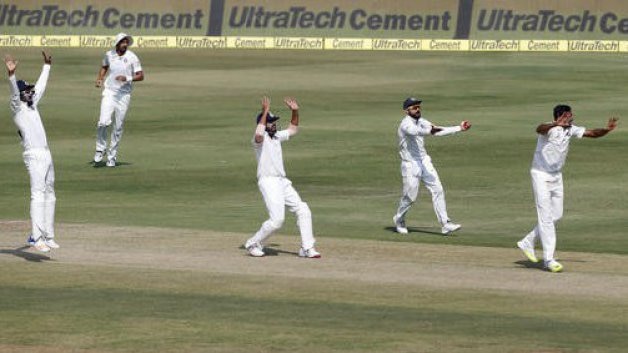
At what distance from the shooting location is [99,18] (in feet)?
217

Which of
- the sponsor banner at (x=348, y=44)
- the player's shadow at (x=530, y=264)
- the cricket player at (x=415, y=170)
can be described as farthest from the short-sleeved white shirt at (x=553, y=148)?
the sponsor banner at (x=348, y=44)

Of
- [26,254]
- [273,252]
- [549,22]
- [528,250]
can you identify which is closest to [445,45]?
[549,22]

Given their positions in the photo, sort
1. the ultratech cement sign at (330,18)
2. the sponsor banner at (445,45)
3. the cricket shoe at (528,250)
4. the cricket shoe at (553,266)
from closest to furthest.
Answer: the cricket shoe at (553,266) → the cricket shoe at (528,250) → the ultratech cement sign at (330,18) → the sponsor banner at (445,45)

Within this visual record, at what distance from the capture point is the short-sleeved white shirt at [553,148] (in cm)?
2073

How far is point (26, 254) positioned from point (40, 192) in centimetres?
100

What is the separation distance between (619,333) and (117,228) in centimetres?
1028

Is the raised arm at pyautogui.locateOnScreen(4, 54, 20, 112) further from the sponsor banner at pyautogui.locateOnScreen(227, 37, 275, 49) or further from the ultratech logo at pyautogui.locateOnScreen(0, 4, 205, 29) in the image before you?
the ultratech logo at pyautogui.locateOnScreen(0, 4, 205, 29)

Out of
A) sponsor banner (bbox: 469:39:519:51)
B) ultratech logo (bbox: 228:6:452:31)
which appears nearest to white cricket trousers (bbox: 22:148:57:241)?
sponsor banner (bbox: 469:39:519:51)

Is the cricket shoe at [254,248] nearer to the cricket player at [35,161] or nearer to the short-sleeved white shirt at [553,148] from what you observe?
the cricket player at [35,161]

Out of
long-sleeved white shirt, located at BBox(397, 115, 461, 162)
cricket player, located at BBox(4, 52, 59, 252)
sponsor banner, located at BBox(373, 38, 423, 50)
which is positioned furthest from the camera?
sponsor banner, located at BBox(373, 38, 423, 50)

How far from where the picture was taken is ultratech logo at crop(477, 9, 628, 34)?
194 feet

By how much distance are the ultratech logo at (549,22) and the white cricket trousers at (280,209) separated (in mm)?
39504

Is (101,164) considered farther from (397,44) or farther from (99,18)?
(99,18)

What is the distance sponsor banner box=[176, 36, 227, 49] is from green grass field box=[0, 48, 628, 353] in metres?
14.2
